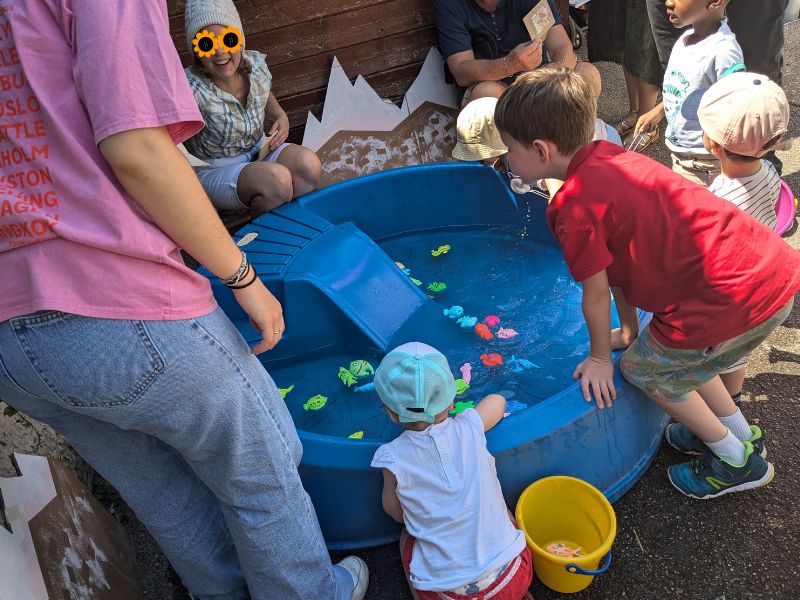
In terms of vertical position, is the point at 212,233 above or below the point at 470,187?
above

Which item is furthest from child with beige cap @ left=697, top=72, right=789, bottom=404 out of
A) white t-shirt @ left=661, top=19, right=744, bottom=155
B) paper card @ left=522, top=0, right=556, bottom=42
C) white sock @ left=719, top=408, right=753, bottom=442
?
paper card @ left=522, top=0, right=556, bottom=42

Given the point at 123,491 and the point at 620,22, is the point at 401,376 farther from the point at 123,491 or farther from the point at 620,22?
the point at 620,22

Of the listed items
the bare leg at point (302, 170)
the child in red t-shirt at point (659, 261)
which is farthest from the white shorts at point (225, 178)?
the child in red t-shirt at point (659, 261)

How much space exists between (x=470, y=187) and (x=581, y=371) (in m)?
1.50

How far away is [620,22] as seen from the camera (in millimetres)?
3959

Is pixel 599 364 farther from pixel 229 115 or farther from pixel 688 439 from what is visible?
pixel 229 115

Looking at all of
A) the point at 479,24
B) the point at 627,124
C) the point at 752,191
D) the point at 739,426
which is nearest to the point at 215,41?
the point at 479,24

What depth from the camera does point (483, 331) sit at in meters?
2.65

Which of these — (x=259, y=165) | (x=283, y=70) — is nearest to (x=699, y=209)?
(x=259, y=165)

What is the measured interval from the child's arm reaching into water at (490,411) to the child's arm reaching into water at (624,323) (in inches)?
17.2

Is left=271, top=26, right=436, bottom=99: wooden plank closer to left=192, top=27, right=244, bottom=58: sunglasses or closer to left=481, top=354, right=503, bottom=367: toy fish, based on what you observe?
left=192, top=27, right=244, bottom=58: sunglasses

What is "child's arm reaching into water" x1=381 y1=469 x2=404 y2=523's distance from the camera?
172 centimetres

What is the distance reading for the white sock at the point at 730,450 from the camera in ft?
6.07

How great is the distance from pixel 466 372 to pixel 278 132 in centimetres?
167
